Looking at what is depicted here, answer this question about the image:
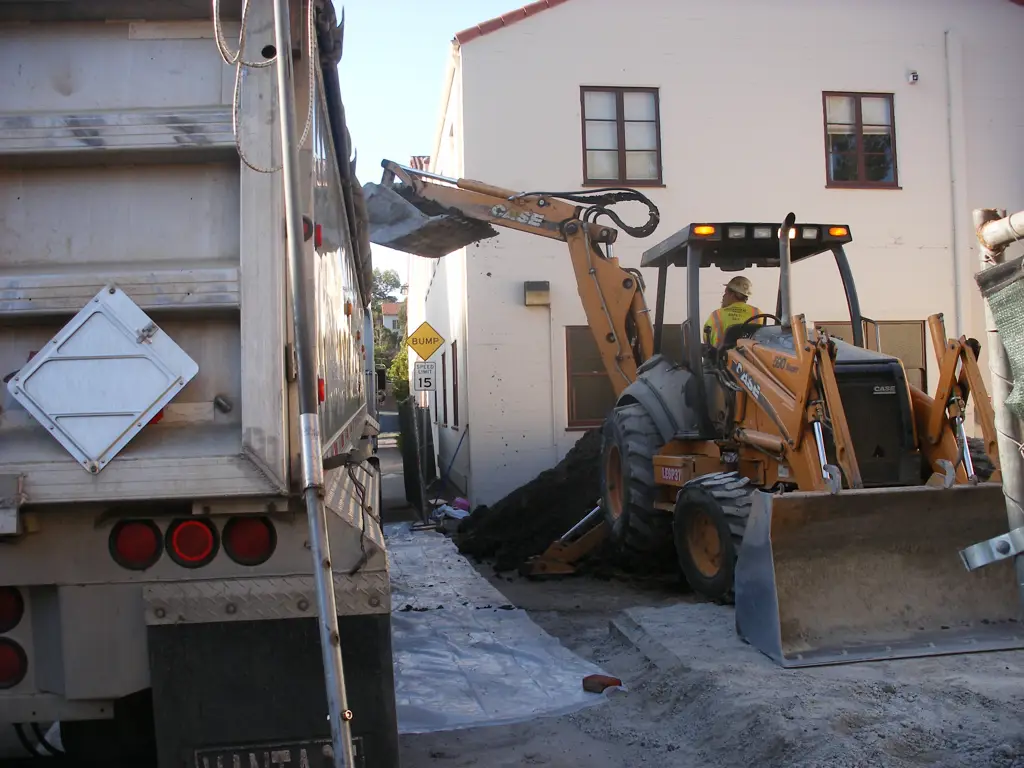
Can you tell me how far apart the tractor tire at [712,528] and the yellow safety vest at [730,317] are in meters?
1.27

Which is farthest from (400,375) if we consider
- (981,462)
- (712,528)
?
(981,462)

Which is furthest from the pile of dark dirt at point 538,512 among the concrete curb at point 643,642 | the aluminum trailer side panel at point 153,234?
the aluminum trailer side panel at point 153,234

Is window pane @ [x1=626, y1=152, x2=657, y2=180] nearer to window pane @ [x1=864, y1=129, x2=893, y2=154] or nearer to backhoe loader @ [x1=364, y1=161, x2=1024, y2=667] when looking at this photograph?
window pane @ [x1=864, y1=129, x2=893, y2=154]

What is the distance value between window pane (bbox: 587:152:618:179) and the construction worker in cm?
607

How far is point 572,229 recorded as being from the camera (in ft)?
32.1

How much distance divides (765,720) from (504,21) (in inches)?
435

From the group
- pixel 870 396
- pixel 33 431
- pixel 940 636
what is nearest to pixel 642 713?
pixel 940 636

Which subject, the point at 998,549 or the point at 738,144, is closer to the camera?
the point at 998,549

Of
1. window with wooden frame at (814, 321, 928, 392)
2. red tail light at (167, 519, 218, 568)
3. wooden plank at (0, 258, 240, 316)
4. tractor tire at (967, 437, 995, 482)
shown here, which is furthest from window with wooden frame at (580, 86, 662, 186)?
red tail light at (167, 519, 218, 568)

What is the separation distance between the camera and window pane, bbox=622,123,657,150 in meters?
13.9

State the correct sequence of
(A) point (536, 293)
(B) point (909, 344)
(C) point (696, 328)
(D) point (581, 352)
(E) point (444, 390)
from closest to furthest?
1. (C) point (696, 328)
2. (A) point (536, 293)
3. (D) point (581, 352)
4. (B) point (909, 344)
5. (E) point (444, 390)

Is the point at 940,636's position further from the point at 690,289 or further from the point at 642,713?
→ the point at 690,289

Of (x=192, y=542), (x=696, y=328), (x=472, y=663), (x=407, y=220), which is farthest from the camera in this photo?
(x=407, y=220)

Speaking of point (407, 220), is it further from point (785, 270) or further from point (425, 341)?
point (785, 270)
